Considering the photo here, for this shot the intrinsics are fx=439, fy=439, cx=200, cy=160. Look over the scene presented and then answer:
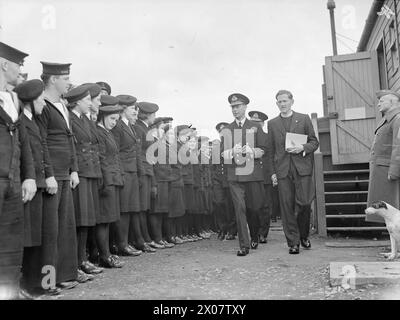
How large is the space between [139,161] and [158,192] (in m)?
0.82

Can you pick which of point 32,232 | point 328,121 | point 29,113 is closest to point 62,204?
point 32,232

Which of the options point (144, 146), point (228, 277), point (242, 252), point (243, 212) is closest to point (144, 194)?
point (144, 146)

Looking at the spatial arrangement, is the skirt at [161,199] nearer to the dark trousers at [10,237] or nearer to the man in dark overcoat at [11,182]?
the man in dark overcoat at [11,182]

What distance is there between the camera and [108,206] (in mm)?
5184

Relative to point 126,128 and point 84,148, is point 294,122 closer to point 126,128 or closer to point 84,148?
point 126,128

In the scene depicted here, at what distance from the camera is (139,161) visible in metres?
6.44

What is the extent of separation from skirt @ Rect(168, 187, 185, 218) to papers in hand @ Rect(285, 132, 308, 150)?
222cm

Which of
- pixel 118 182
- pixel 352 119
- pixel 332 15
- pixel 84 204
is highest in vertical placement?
pixel 332 15

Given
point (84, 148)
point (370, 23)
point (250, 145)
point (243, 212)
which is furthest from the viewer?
point (370, 23)

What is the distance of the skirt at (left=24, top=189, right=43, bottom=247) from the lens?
362 centimetres

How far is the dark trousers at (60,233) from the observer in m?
3.87

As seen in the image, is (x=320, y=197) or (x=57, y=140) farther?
(x=320, y=197)

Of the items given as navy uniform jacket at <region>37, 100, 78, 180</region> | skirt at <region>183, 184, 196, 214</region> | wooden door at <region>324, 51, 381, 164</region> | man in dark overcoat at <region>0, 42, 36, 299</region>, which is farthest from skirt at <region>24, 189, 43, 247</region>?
wooden door at <region>324, 51, 381, 164</region>

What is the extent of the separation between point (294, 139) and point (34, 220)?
372 cm
